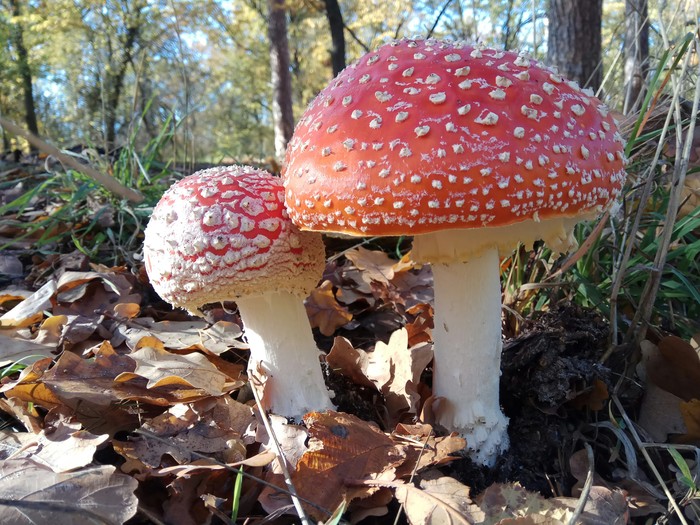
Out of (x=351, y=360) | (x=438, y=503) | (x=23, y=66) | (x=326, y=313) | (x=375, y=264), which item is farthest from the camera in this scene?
(x=23, y=66)

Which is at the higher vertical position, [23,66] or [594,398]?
[23,66]

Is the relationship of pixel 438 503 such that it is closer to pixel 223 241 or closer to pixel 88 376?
pixel 223 241

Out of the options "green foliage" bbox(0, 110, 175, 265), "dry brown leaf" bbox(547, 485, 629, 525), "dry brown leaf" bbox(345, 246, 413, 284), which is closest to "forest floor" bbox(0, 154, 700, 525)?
"dry brown leaf" bbox(547, 485, 629, 525)

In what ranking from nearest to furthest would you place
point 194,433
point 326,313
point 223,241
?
point 223,241, point 194,433, point 326,313

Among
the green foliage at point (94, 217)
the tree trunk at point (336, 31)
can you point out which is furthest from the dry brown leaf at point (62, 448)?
the tree trunk at point (336, 31)

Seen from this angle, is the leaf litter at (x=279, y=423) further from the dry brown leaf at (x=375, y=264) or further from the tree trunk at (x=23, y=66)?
the tree trunk at (x=23, y=66)

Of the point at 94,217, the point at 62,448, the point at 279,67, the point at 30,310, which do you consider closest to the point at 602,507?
the point at 62,448
